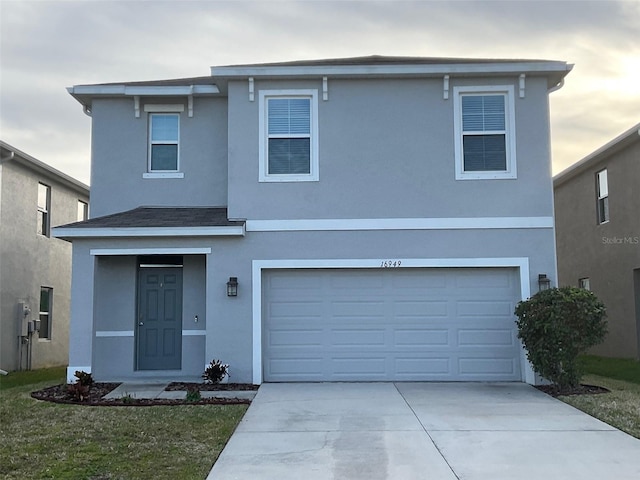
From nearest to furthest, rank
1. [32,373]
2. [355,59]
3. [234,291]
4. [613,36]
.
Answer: [234,291] < [613,36] < [355,59] < [32,373]

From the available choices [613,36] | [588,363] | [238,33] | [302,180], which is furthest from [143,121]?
[588,363]

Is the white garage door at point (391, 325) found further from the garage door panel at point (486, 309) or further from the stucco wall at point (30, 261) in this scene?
the stucco wall at point (30, 261)

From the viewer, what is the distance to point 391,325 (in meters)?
12.4

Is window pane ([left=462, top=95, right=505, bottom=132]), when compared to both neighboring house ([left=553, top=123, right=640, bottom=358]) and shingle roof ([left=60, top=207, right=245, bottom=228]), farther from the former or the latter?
shingle roof ([left=60, top=207, right=245, bottom=228])

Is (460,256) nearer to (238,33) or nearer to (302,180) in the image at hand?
(302,180)

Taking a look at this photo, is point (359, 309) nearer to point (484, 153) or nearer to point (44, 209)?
point (484, 153)

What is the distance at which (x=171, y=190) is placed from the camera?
13703 millimetres

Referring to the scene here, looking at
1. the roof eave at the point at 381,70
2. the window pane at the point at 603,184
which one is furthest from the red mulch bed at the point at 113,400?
the window pane at the point at 603,184

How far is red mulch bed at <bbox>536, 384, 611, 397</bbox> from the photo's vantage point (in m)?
10.9

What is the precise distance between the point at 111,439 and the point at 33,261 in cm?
1099

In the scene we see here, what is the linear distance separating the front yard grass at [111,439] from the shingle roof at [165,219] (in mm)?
3280

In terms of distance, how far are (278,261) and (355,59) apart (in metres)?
4.76

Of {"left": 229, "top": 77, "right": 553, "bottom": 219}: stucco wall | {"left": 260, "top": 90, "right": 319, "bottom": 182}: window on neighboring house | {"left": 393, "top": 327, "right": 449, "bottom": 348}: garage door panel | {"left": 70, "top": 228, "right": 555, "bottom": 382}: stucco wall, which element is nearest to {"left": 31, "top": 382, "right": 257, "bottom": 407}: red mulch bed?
{"left": 70, "top": 228, "right": 555, "bottom": 382}: stucco wall

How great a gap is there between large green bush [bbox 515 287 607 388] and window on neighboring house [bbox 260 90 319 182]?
4494 millimetres
